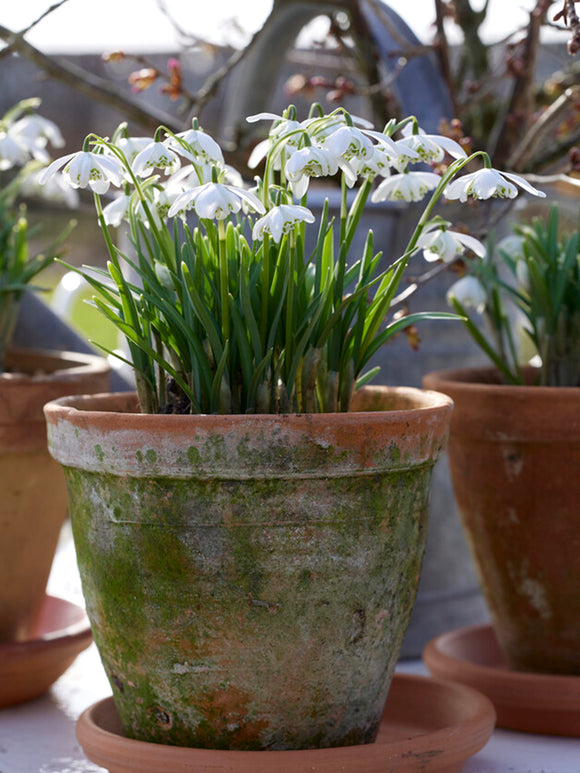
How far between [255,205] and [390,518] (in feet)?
1.08

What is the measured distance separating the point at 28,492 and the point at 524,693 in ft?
2.32

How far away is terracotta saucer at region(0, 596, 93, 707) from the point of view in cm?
124

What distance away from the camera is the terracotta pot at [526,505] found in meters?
1.14

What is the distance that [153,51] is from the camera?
3771 mm

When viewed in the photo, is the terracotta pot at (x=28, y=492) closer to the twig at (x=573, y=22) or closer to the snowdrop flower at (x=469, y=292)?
the snowdrop flower at (x=469, y=292)

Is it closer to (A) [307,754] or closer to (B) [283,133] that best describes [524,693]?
(A) [307,754]

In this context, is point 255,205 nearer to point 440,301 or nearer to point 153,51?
point 440,301

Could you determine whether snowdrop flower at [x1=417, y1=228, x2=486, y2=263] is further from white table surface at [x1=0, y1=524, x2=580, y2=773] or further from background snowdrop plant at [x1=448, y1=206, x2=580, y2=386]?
white table surface at [x1=0, y1=524, x2=580, y2=773]

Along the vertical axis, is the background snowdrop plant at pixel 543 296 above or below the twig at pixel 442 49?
below

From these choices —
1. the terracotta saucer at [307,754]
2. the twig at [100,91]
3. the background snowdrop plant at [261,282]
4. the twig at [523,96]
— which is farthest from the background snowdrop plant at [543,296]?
the twig at [100,91]

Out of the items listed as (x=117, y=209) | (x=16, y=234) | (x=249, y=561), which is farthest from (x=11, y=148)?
(x=249, y=561)

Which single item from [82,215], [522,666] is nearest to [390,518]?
[522,666]

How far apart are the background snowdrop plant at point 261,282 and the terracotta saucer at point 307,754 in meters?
0.33

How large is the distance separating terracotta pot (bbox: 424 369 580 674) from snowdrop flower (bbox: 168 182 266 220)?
0.49m
